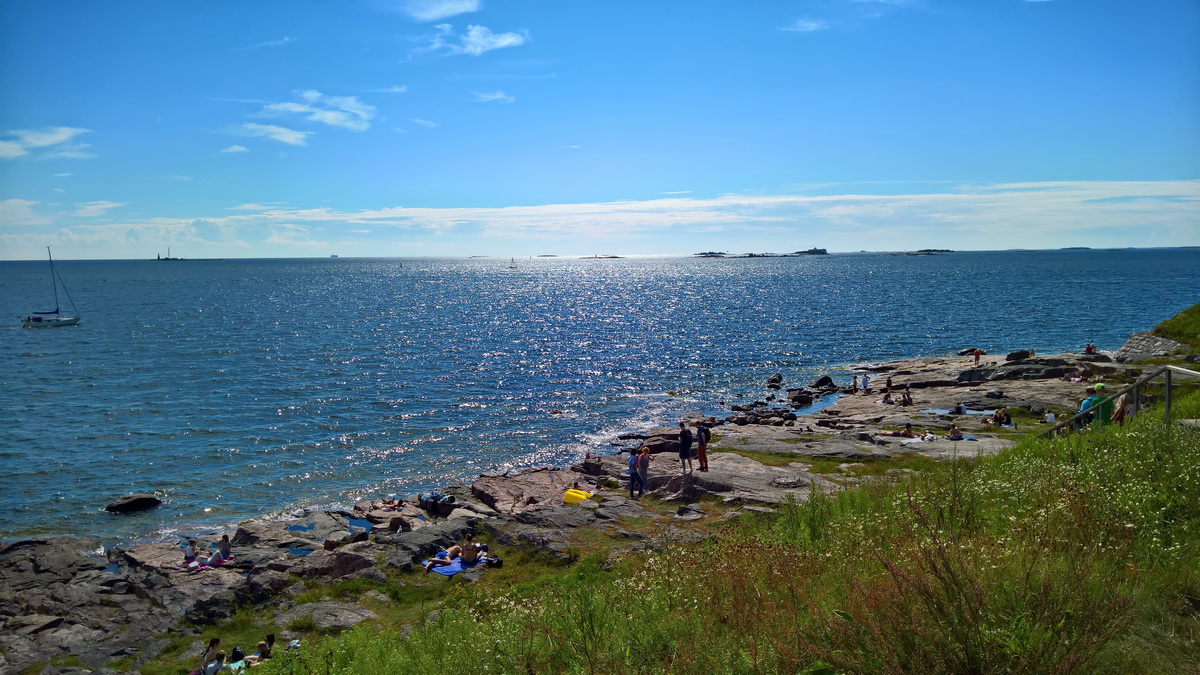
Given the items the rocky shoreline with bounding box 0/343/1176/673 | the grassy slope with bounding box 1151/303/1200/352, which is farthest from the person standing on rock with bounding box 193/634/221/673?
the grassy slope with bounding box 1151/303/1200/352

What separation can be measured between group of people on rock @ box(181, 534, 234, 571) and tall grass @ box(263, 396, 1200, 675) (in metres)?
11.8

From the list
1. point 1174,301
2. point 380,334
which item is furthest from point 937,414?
point 1174,301

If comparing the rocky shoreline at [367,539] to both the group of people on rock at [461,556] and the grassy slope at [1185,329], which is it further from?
the grassy slope at [1185,329]

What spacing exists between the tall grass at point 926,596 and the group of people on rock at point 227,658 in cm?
337

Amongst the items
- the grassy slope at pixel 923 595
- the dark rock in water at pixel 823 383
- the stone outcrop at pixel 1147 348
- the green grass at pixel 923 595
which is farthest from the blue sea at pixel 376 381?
the grassy slope at pixel 923 595

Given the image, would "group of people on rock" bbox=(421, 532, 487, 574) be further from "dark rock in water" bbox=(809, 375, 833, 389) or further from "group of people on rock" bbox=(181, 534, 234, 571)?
"dark rock in water" bbox=(809, 375, 833, 389)

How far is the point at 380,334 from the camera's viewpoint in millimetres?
84000

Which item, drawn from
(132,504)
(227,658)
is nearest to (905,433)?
(227,658)

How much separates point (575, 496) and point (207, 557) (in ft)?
39.4

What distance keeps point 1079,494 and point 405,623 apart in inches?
507

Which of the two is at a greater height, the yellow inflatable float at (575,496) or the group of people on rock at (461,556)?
the group of people on rock at (461,556)

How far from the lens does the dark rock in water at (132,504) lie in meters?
28.5

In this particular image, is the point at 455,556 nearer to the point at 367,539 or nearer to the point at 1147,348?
the point at 367,539

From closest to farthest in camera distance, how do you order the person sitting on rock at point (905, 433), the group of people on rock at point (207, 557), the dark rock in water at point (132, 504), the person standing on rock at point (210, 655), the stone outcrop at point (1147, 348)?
the person standing on rock at point (210, 655) < the group of people on rock at point (207, 557) < the dark rock in water at point (132, 504) < the person sitting on rock at point (905, 433) < the stone outcrop at point (1147, 348)
